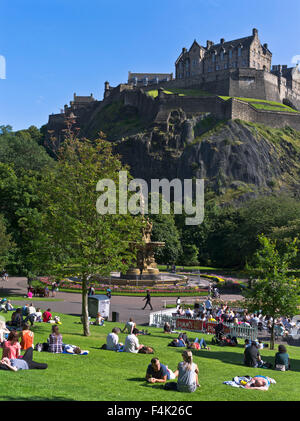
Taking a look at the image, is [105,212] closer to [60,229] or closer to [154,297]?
[60,229]

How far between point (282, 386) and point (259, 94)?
3835 inches

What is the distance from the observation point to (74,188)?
671 inches

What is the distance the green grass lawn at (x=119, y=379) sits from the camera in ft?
25.8

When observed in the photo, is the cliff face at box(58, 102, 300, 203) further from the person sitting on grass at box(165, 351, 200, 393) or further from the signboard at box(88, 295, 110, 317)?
the person sitting on grass at box(165, 351, 200, 393)

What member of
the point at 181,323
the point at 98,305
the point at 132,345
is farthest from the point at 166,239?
the point at 132,345

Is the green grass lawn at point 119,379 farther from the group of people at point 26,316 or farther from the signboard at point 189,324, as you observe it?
the signboard at point 189,324

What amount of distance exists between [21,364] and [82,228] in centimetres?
710

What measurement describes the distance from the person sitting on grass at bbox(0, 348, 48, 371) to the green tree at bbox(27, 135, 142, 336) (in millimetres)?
5836

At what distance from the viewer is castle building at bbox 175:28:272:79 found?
105 metres

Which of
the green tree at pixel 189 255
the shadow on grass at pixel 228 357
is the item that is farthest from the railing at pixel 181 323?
the green tree at pixel 189 255

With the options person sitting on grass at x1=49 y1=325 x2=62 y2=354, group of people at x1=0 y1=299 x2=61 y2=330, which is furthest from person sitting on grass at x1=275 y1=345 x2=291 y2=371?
group of people at x1=0 y1=299 x2=61 y2=330

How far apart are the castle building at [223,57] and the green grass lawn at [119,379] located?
97660 mm
